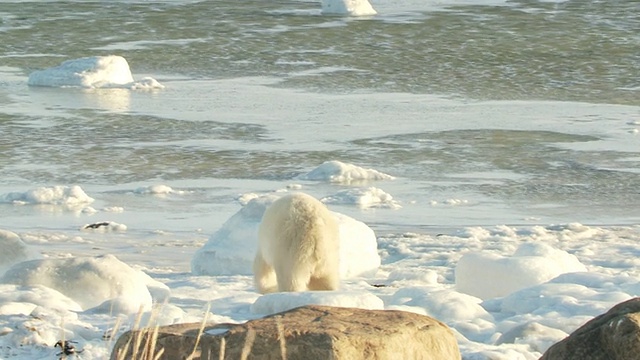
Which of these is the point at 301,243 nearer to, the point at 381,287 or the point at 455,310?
the point at 455,310

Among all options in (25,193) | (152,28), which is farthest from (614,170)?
(152,28)

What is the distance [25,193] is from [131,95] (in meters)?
6.98

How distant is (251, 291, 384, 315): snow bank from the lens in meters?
5.45

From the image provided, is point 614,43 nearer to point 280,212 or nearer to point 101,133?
point 101,133

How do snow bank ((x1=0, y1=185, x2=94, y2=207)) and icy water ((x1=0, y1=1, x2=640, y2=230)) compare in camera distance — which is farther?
icy water ((x1=0, y1=1, x2=640, y2=230))

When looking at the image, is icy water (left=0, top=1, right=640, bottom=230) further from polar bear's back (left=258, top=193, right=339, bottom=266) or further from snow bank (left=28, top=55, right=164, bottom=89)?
polar bear's back (left=258, top=193, right=339, bottom=266)

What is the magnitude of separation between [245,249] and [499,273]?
176cm

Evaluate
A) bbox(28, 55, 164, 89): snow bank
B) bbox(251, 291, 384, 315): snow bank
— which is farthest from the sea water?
bbox(251, 291, 384, 315): snow bank

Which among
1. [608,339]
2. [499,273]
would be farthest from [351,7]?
[608,339]

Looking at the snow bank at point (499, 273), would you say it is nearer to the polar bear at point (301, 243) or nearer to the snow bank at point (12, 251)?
the polar bear at point (301, 243)

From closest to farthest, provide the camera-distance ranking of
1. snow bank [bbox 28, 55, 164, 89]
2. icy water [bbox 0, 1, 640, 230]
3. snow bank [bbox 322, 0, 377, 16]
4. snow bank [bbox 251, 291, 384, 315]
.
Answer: snow bank [bbox 251, 291, 384, 315]
icy water [bbox 0, 1, 640, 230]
snow bank [bbox 28, 55, 164, 89]
snow bank [bbox 322, 0, 377, 16]

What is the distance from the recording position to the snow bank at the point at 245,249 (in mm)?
8156

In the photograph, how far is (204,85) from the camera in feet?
61.6

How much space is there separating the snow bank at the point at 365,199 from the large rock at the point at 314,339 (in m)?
6.65
